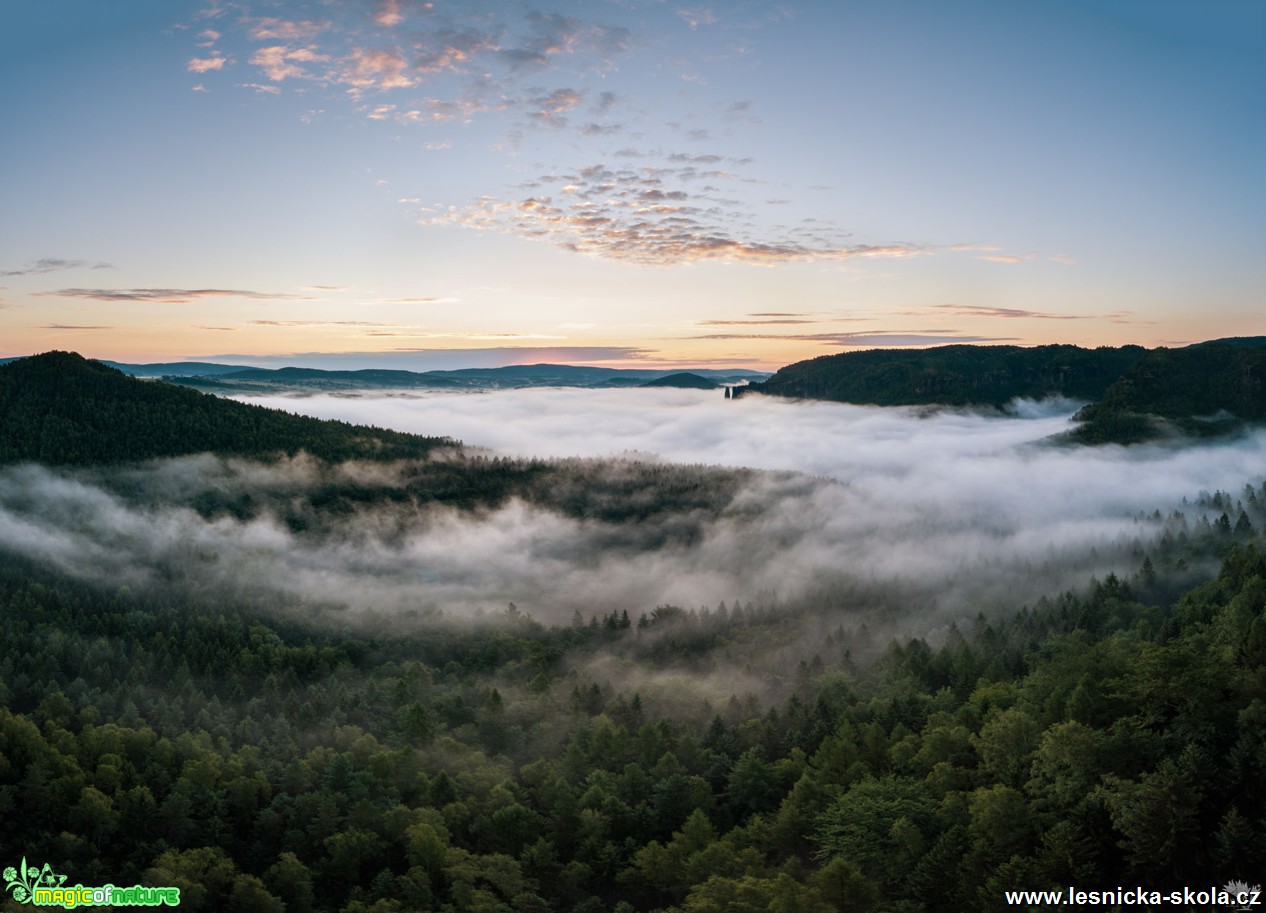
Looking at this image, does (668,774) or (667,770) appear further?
(667,770)

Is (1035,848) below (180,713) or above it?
above

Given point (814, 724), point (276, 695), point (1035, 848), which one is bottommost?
point (276, 695)

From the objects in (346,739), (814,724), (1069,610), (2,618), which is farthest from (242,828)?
(1069,610)

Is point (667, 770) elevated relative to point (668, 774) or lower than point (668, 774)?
elevated

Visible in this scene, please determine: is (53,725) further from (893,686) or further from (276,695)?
(893,686)

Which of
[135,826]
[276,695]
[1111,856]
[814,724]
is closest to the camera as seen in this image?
[1111,856]

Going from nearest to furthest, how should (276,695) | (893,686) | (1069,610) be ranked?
(893,686) → (1069,610) → (276,695)

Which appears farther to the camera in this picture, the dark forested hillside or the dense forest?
the dense forest

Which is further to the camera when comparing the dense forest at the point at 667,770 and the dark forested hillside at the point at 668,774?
the dense forest at the point at 667,770
